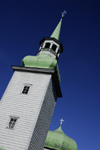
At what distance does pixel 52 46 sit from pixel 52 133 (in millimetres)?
17034

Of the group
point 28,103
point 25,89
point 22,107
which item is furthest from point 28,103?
point 25,89

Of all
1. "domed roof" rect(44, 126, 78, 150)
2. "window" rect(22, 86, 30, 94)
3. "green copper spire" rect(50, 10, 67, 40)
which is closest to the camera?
"window" rect(22, 86, 30, 94)

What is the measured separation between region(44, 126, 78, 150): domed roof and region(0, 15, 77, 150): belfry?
11.8 m

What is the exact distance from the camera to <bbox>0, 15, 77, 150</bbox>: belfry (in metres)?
15.8

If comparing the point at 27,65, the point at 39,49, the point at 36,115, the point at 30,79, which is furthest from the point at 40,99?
the point at 39,49

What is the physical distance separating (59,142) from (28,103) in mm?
16186

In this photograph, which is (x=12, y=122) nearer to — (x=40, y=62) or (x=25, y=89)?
(x=25, y=89)

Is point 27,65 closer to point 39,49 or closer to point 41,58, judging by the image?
point 41,58

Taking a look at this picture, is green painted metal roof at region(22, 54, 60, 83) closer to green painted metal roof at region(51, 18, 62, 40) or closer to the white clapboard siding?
the white clapboard siding

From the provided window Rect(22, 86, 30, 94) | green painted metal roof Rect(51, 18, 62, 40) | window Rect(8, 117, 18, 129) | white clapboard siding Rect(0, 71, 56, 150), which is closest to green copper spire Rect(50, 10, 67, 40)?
green painted metal roof Rect(51, 18, 62, 40)

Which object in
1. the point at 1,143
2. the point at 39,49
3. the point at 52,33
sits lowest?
the point at 1,143

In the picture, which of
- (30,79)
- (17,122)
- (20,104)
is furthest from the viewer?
(30,79)

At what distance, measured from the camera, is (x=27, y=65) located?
806 inches

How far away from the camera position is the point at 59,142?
30.5 meters
